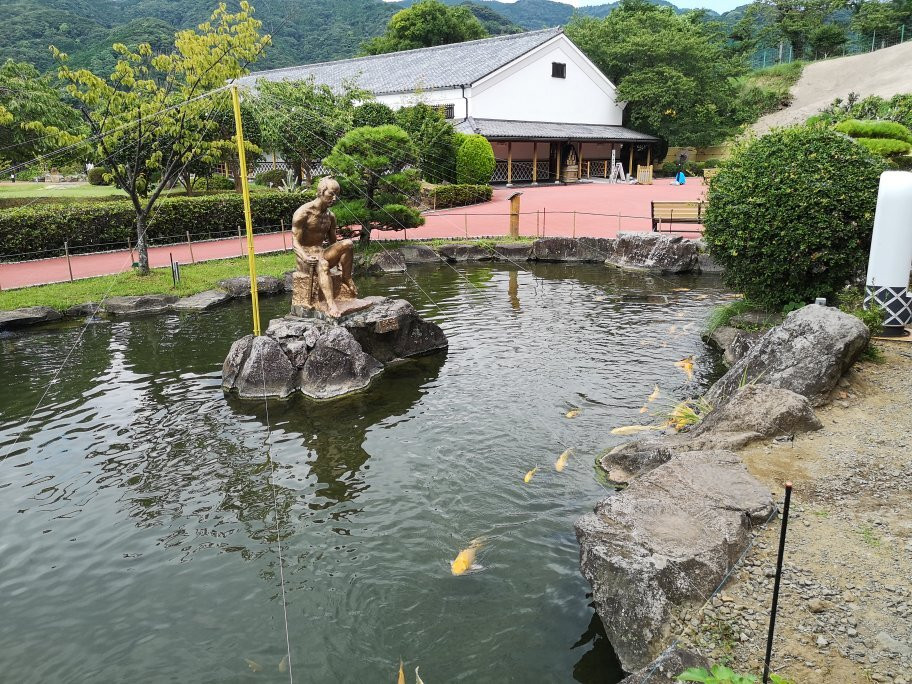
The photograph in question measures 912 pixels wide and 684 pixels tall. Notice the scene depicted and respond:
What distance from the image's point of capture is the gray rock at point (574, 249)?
67.3 ft

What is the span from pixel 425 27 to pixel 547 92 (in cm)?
1862

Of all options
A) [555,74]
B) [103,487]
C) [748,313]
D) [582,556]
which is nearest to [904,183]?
[748,313]

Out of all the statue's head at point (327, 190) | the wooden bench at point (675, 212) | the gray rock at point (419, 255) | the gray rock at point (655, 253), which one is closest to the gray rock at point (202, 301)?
the statue's head at point (327, 190)

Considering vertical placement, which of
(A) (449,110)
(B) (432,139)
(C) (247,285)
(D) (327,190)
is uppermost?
(A) (449,110)

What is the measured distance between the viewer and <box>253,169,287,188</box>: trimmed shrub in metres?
37.3

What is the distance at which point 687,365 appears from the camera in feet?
35.4

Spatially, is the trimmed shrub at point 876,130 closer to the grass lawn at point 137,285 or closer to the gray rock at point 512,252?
the gray rock at point 512,252

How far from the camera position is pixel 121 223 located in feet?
68.7

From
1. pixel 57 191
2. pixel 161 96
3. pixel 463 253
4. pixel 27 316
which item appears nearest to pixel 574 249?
pixel 463 253

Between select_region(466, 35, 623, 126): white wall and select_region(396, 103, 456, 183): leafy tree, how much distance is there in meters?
4.85

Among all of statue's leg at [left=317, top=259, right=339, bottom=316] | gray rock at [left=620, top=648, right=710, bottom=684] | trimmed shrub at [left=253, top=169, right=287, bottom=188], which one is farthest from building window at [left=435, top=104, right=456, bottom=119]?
gray rock at [left=620, top=648, right=710, bottom=684]

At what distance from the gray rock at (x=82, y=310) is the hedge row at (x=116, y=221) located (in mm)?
3297

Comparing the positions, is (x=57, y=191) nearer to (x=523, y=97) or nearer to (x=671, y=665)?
(x=523, y=97)

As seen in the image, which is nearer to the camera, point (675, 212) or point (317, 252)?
point (317, 252)
